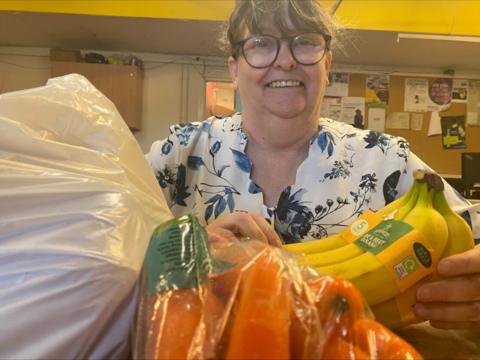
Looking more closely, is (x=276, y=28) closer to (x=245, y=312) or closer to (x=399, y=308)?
(x=399, y=308)

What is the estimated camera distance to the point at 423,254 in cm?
50

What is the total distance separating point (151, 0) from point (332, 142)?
1527mm

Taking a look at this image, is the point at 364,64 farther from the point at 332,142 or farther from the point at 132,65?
the point at 332,142

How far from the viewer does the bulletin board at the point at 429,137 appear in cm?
295

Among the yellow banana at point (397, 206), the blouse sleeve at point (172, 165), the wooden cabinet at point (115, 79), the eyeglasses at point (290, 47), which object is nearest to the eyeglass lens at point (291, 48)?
the eyeglasses at point (290, 47)

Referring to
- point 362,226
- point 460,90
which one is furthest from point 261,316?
point 460,90

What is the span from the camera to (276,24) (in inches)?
37.5

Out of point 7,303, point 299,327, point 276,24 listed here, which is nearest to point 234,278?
point 299,327

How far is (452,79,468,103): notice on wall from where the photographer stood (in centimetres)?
295

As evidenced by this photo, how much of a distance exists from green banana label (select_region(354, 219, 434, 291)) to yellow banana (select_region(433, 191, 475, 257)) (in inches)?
2.4

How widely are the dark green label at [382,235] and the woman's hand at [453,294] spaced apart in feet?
0.19

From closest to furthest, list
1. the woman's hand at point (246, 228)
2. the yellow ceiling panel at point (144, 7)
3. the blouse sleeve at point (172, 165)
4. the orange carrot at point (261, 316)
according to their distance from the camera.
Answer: the orange carrot at point (261, 316) → the woman's hand at point (246, 228) → the blouse sleeve at point (172, 165) → the yellow ceiling panel at point (144, 7)

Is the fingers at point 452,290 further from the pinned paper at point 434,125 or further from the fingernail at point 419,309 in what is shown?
the pinned paper at point 434,125

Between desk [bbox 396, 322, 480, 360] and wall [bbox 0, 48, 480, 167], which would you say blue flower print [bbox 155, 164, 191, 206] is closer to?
desk [bbox 396, 322, 480, 360]
